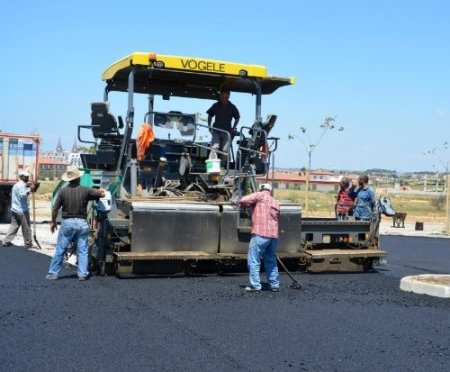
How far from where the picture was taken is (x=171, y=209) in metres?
9.16

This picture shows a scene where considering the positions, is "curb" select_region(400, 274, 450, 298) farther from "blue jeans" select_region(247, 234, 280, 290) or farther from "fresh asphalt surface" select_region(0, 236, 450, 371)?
"blue jeans" select_region(247, 234, 280, 290)

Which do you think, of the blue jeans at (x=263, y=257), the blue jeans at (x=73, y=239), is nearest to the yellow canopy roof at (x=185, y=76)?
the blue jeans at (x=73, y=239)

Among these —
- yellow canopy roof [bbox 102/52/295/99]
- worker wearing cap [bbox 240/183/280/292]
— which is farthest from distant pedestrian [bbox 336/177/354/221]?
worker wearing cap [bbox 240/183/280/292]

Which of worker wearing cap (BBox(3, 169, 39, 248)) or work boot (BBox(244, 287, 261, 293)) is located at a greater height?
worker wearing cap (BBox(3, 169, 39, 248))

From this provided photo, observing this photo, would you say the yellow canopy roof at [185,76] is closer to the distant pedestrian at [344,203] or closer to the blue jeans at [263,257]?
the blue jeans at [263,257]

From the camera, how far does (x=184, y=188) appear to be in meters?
10.3

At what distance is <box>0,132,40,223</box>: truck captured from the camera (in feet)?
62.5

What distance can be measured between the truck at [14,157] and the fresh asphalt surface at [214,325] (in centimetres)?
988

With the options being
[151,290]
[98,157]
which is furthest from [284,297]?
[98,157]

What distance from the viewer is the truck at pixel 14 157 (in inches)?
750

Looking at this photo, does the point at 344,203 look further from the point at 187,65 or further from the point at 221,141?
the point at 187,65

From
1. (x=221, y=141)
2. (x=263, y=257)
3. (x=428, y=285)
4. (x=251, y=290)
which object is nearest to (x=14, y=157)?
(x=221, y=141)

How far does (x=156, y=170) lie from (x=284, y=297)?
9.83ft

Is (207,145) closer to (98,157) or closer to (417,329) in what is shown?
(98,157)
